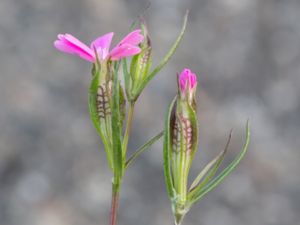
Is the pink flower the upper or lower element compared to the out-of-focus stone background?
upper

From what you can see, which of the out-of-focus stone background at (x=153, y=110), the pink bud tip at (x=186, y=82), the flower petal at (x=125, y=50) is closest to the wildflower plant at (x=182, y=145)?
the pink bud tip at (x=186, y=82)

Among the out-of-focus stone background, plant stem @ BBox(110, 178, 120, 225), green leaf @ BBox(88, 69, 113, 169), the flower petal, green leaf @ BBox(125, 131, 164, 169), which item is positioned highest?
the flower petal

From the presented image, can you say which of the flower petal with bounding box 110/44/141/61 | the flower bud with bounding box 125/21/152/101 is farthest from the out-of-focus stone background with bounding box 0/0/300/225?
the flower petal with bounding box 110/44/141/61

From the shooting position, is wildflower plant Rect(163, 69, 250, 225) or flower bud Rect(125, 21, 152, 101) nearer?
wildflower plant Rect(163, 69, 250, 225)

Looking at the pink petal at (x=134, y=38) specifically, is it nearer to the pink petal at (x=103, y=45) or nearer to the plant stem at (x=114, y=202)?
the pink petal at (x=103, y=45)

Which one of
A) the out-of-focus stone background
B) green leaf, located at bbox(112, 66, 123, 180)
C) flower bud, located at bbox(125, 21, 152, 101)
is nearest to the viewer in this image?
green leaf, located at bbox(112, 66, 123, 180)

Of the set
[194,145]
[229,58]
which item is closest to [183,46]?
[229,58]

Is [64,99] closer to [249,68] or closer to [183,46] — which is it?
[183,46]

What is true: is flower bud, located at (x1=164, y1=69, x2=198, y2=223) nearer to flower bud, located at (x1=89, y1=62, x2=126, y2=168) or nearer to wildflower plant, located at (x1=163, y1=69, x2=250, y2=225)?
wildflower plant, located at (x1=163, y1=69, x2=250, y2=225)
